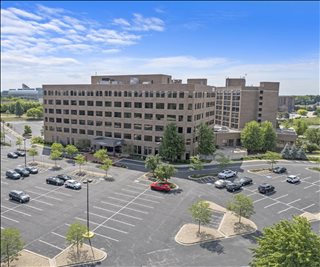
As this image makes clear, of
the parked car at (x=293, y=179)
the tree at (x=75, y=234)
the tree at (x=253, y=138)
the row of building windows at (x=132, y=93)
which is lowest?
the parked car at (x=293, y=179)

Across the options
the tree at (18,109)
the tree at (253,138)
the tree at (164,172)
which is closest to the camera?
the tree at (164,172)

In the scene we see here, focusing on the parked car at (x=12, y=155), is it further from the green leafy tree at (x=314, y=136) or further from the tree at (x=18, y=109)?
the tree at (x=18, y=109)

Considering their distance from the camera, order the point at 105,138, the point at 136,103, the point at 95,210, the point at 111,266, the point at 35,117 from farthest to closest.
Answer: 1. the point at 35,117
2. the point at 105,138
3. the point at 136,103
4. the point at 95,210
5. the point at 111,266

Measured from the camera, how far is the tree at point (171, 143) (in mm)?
55625

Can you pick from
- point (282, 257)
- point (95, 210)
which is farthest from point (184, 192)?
point (282, 257)

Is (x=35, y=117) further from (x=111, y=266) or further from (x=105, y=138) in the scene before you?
(x=111, y=266)

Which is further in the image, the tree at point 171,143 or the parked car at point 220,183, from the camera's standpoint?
the tree at point 171,143

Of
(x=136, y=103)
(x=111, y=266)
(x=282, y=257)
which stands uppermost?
(x=136, y=103)

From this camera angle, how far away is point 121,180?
4528 cm

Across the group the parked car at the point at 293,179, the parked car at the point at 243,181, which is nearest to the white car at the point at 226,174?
the parked car at the point at 243,181

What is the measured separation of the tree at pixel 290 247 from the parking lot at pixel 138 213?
5.79 m

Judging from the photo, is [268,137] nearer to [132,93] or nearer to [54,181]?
[132,93]

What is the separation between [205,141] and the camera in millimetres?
59062

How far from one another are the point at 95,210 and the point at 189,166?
83.1ft
